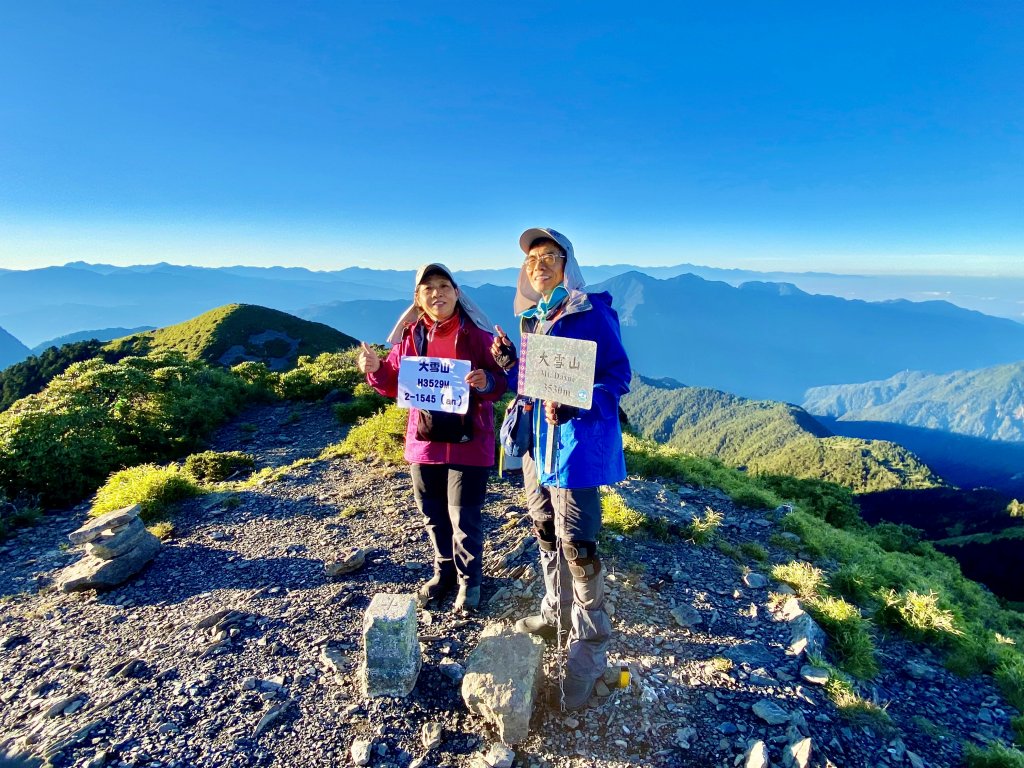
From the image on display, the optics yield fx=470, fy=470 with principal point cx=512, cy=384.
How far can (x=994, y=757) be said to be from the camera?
351 cm

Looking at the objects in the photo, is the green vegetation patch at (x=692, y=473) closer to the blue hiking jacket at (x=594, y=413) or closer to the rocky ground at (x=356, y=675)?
the rocky ground at (x=356, y=675)

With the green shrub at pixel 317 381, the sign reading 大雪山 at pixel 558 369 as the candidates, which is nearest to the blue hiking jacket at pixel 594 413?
the sign reading 大雪山 at pixel 558 369

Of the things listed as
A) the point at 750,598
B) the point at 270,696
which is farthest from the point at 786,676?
the point at 270,696

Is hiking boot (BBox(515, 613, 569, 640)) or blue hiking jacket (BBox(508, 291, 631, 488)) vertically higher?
blue hiking jacket (BBox(508, 291, 631, 488))

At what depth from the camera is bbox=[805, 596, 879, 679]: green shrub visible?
14.7ft

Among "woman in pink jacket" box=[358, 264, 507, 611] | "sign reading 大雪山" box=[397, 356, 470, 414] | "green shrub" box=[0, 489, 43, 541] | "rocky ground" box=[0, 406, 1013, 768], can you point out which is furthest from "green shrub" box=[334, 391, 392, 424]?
"sign reading 大雪山" box=[397, 356, 470, 414]

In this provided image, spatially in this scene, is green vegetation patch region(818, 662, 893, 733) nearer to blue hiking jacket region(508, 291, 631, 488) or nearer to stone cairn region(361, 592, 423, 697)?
blue hiking jacket region(508, 291, 631, 488)

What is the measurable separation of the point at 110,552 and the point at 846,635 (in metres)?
8.47

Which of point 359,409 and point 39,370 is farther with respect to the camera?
point 39,370

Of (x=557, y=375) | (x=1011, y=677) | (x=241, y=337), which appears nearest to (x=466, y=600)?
→ (x=557, y=375)

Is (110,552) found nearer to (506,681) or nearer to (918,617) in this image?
(506,681)

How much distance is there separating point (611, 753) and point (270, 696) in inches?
109

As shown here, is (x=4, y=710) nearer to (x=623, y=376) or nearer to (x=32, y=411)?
(x=623, y=376)

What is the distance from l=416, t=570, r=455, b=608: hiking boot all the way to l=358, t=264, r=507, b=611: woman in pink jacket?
26 centimetres
